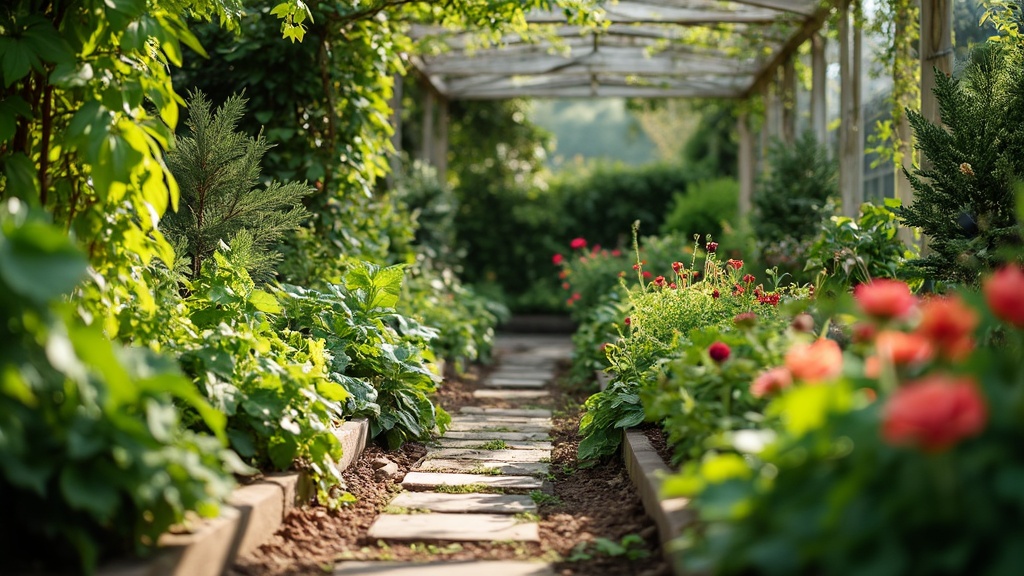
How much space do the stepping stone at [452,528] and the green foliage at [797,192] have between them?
15.5 feet

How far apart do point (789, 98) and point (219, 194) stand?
247 inches

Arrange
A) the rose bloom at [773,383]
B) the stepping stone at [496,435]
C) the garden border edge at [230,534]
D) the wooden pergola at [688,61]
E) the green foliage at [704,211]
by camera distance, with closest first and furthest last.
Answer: the garden border edge at [230,534], the rose bloom at [773,383], the stepping stone at [496,435], the wooden pergola at [688,61], the green foliage at [704,211]

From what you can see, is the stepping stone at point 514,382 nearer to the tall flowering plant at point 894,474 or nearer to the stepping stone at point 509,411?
the stepping stone at point 509,411

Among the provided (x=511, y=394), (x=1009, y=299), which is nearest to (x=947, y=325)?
(x=1009, y=299)

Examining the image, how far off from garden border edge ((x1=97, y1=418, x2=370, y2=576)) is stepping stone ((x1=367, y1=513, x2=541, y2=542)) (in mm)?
285

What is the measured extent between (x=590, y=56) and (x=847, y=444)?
822cm

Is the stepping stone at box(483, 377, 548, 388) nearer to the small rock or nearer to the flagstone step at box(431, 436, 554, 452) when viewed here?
the flagstone step at box(431, 436, 554, 452)

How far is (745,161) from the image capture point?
1114cm

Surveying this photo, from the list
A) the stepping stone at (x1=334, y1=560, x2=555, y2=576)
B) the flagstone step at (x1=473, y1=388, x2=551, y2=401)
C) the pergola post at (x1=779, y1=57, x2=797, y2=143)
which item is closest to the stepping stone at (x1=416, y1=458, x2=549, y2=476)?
the stepping stone at (x1=334, y1=560, x2=555, y2=576)

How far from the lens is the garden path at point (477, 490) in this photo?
245cm

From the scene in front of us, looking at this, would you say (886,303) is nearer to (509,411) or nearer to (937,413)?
(937,413)

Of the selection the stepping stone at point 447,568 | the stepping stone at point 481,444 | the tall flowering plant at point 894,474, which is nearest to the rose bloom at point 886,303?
the tall flowering plant at point 894,474

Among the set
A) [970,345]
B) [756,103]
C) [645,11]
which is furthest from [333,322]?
[756,103]

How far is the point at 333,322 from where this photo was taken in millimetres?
3924
